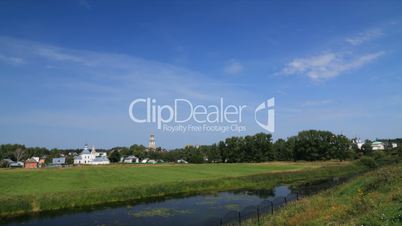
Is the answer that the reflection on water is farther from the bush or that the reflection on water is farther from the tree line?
the tree line

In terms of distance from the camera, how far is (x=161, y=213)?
3797 cm

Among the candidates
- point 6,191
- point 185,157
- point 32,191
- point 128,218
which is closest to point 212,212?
point 128,218

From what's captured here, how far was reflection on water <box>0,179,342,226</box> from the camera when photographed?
34.4 meters

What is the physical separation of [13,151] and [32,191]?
498 ft

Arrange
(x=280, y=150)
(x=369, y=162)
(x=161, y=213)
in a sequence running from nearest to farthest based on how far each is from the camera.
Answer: (x=161, y=213) < (x=369, y=162) < (x=280, y=150)

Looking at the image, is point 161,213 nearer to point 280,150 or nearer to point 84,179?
point 84,179

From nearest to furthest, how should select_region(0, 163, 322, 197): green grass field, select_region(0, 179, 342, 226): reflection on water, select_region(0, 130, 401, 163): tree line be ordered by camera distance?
select_region(0, 179, 342, 226): reflection on water → select_region(0, 163, 322, 197): green grass field → select_region(0, 130, 401, 163): tree line

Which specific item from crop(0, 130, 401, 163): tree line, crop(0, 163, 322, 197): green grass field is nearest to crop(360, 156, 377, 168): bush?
crop(0, 163, 322, 197): green grass field

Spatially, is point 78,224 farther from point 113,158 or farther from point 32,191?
point 113,158

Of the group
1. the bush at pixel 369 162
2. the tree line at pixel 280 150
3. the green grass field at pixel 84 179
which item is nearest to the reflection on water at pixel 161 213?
the green grass field at pixel 84 179

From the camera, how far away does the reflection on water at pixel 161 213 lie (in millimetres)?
34438

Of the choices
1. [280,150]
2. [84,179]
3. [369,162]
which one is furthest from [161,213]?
[280,150]

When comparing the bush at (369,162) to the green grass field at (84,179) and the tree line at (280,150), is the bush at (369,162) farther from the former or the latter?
the tree line at (280,150)

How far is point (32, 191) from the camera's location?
4631cm
